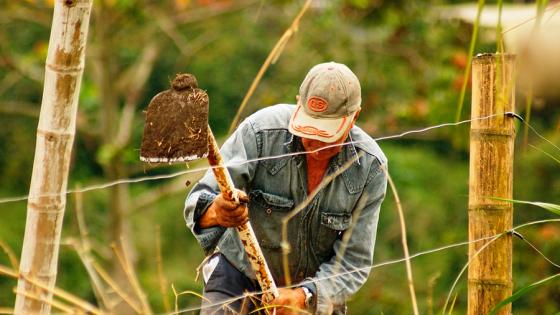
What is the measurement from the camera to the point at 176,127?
3.00 meters

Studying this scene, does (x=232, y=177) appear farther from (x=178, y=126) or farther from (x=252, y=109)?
(x=252, y=109)

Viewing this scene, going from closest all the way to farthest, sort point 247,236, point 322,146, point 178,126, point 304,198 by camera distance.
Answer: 1. point 178,126
2. point 247,236
3. point 322,146
4. point 304,198

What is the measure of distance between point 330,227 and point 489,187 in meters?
0.61

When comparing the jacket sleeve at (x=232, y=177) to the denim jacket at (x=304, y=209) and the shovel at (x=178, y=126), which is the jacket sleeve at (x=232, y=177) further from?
the shovel at (x=178, y=126)

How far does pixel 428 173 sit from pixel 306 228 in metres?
10.8

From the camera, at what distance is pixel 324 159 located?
12.4 ft

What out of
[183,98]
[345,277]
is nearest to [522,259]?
[345,277]

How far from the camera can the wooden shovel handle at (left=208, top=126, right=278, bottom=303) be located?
3.20 meters

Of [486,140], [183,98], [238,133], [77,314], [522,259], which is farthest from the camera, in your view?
[522,259]

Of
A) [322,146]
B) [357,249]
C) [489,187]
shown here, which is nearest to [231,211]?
[322,146]

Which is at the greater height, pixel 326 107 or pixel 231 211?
pixel 326 107

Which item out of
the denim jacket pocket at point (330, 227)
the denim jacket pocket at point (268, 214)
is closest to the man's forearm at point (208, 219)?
the denim jacket pocket at point (268, 214)

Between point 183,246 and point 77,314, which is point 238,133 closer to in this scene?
point 77,314

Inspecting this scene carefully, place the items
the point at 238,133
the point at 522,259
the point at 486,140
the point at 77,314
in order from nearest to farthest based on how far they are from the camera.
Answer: the point at 77,314 → the point at 486,140 → the point at 238,133 → the point at 522,259
